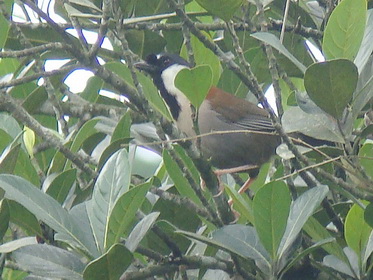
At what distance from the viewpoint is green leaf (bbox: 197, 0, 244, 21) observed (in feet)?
8.07

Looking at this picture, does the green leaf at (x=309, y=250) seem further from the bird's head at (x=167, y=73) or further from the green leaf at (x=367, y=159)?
Result: the bird's head at (x=167, y=73)

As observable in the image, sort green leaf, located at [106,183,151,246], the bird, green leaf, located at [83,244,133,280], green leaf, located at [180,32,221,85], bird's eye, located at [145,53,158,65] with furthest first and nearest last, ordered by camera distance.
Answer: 1. the bird
2. bird's eye, located at [145,53,158,65]
3. green leaf, located at [180,32,221,85]
4. green leaf, located at [106,183,151,246]
5. green leaf, located at [83,244,133,280]

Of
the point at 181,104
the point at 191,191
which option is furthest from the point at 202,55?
the point at 181,104

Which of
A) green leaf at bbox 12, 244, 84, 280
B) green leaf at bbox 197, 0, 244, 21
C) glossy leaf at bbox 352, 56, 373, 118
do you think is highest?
green leaf at bbox 197, 0, 244, 21

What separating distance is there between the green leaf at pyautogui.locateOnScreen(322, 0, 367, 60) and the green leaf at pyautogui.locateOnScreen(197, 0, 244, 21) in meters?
0.39

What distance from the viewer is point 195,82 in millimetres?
2240

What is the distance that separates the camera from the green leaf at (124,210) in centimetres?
190

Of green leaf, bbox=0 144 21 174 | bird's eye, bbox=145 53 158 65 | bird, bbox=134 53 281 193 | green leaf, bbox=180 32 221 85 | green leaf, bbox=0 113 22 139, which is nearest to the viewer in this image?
green leaf, bbox=0 144 21 174

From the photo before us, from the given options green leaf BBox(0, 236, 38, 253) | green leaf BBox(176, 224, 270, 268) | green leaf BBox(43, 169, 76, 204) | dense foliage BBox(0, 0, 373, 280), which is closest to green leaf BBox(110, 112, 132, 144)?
dense foliage BBox(0, 0, 373, 280)

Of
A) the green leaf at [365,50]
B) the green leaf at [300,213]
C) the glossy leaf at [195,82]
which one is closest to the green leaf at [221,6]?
the glossy leaf at [195,82]

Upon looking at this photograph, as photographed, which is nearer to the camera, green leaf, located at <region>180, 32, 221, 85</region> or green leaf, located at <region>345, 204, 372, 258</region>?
green leaf, located at <region>345, 204, 372, 258</region>

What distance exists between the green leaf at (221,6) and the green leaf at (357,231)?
0.77 meters

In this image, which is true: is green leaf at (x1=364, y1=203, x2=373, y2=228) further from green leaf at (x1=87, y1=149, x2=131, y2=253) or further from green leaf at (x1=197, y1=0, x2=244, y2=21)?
green leaf at (x1=197, y1=0, x2=244, y2=21)

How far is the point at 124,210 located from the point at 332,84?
2.16ft
